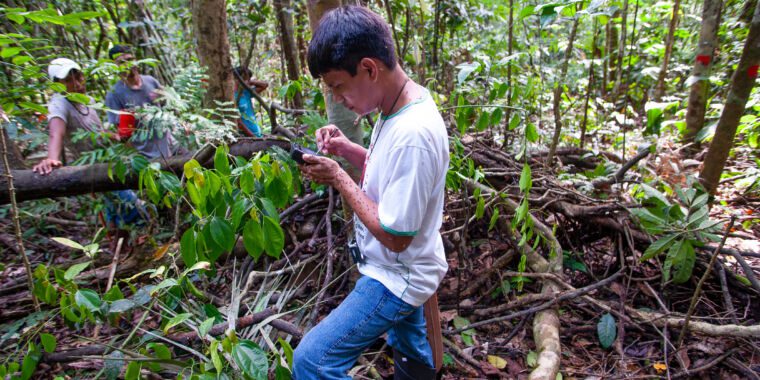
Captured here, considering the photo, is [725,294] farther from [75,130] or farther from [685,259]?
[75,130]

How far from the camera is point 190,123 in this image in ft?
9.34

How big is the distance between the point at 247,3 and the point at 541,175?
3716 mm

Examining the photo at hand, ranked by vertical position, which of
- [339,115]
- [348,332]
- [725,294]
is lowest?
[725,294]

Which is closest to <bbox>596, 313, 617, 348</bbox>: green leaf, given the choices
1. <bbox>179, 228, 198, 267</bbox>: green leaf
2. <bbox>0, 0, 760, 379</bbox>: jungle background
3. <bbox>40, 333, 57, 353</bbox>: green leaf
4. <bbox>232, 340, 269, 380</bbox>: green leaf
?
<bbox>0, 0, 760, 379</bbox>: jungle background

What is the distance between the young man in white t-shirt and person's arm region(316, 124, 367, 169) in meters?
0.20

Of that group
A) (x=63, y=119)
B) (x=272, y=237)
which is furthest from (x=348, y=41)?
(x=63, y=119)

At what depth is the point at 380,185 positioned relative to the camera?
1.38 m

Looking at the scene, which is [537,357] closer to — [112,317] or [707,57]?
[112,317]

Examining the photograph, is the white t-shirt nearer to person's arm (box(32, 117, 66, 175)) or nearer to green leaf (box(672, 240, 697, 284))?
green leaf (box(672, 240, 697, 284))

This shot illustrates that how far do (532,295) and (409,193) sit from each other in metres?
1.55

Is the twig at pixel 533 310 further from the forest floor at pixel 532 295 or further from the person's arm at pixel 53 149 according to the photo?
the person's arm at pixel 53 149

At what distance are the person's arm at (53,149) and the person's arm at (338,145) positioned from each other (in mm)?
2469

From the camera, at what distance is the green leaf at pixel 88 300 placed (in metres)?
1.63

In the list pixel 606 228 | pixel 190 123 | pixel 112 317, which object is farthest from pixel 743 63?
pixel 112 317
